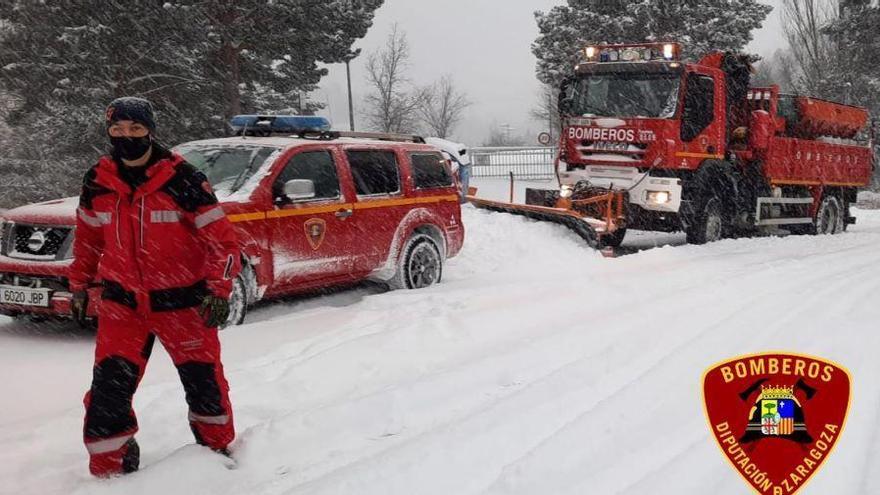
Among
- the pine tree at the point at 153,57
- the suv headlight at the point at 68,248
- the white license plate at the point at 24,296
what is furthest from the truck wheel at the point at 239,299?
the pine tree at the point at 153,57

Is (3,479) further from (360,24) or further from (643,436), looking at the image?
(360,24)

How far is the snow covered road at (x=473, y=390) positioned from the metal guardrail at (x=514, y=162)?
991 inches

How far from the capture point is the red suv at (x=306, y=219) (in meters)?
5.91

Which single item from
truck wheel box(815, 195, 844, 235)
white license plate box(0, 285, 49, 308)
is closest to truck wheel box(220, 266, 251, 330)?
white license plate box(0, 285, 49, 308)

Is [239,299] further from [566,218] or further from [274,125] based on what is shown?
[566,218]

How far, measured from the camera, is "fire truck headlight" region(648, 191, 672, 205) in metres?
11.5

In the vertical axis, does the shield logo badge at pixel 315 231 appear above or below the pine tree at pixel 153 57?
below

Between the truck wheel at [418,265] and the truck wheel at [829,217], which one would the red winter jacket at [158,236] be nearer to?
the truck wheel at [418,265]

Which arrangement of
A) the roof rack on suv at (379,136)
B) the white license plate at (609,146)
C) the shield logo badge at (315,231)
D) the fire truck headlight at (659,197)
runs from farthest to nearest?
the white license plate at (609,146), the fire truck headlight at (659,197), the roof rack on suv at (379,136), the shield logo badge at (315,231)

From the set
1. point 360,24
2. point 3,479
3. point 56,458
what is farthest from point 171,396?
point 360,24

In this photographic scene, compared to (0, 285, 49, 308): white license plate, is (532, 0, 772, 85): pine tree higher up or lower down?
higher up

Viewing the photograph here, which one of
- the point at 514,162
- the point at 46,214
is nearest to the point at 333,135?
the point at 46,214

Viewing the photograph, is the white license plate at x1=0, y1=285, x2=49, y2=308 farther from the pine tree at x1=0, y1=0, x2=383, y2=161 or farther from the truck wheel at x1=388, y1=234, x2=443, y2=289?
the pine tree at x1=0, y1=0, x2=383, y2=161

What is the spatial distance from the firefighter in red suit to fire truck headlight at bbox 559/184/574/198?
371 inches
